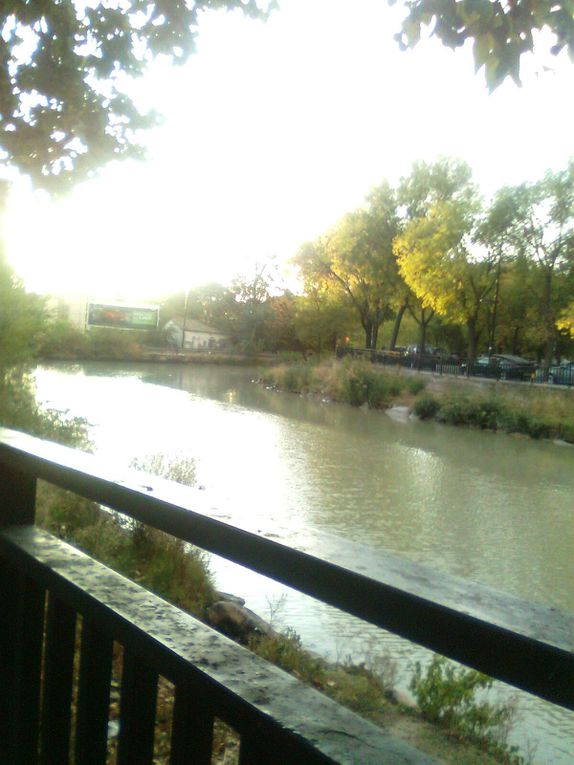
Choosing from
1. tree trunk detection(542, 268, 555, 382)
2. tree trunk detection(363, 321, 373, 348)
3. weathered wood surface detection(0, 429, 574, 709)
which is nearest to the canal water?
weathered wood surface detection(0, 429, 574, 709)

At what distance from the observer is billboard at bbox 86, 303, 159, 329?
168ft

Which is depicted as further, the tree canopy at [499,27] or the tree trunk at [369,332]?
the tree trunk at [369,332]

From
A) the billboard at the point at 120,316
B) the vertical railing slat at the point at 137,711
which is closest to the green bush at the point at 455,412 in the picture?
the billboard at the point at 120,316

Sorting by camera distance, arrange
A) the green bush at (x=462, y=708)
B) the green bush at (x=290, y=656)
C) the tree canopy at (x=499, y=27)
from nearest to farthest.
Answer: the tree canopy at (x=499, y=27) → the green bush at (x=462, y=708) → the green bush at (x=290, y=656)

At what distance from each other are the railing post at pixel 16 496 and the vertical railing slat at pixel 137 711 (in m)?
0.75

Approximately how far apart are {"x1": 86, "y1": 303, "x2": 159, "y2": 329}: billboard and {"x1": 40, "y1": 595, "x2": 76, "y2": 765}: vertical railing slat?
5015 centimetres

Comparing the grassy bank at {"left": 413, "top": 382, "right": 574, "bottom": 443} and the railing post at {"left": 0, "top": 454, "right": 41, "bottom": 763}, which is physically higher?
the railing post at {"left": 0, "top": 454, "right": 41, "bottom": 763}

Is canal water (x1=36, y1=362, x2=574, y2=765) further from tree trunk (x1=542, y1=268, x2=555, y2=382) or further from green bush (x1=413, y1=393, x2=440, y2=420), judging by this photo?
tree trunk (x1=542, y1=268, x2=555, y2=382)

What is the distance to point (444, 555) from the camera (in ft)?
36.0

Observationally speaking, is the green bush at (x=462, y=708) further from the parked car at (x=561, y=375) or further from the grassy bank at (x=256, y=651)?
the parked car at (x=561, y=375)

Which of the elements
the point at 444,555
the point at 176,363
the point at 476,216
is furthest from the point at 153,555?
the point at 176,363

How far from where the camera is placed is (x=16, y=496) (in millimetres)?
2301

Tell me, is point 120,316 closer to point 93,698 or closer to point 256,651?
point 256,651

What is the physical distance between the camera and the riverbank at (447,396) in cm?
2958
